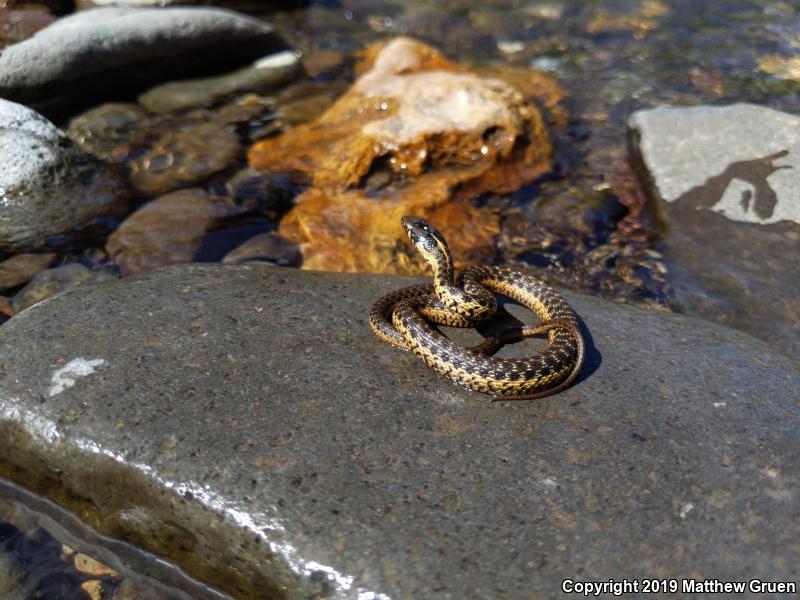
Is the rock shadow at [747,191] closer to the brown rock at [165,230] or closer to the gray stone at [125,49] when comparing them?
the brown rock at [165,230]

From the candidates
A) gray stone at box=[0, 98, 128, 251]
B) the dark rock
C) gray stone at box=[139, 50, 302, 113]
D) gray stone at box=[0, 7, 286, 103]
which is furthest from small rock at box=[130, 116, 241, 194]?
gray stone at box=[0, 7, 286, 103]

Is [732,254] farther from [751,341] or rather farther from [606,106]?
[606,106]

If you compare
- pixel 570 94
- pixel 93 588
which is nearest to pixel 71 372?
pixel 93 588

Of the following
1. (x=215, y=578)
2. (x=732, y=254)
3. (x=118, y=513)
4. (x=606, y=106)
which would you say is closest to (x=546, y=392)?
(x=215, y=578)

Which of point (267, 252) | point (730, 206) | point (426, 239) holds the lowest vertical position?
point (267, 252)

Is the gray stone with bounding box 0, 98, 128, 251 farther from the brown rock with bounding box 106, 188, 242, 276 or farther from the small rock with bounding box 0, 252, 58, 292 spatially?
the brown rock with bounding box 106, 188, 242, 276

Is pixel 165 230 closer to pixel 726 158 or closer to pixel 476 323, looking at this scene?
pixel 476 323

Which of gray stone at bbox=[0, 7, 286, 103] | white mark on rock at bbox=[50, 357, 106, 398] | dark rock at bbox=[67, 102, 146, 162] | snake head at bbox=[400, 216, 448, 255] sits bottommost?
dark rock at bbox=[67, 102, 146, 162]
